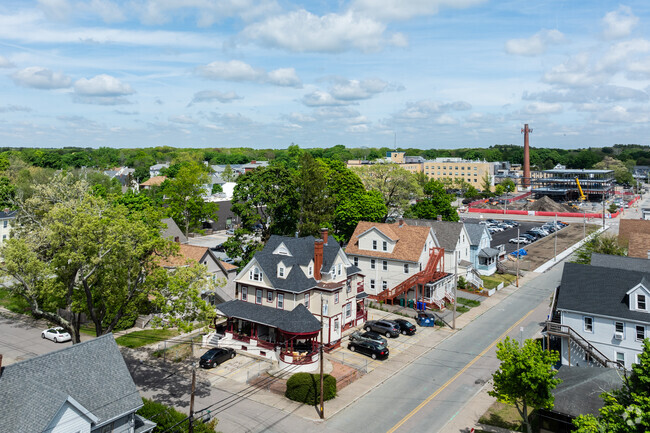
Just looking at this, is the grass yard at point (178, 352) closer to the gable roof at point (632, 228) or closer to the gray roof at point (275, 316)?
the gray roof at point (275, 316)

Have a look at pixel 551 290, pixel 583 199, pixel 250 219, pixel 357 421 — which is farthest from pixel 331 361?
pixel 583 199

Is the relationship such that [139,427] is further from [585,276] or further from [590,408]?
[585,276]

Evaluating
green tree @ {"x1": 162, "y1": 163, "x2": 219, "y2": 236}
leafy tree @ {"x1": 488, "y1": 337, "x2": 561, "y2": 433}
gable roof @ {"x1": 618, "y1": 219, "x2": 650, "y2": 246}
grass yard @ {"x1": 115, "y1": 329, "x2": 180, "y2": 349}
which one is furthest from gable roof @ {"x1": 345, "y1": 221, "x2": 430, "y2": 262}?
gable roof @ {"x1": 618, "y1": 219, "x2": 650, "y2": 246}

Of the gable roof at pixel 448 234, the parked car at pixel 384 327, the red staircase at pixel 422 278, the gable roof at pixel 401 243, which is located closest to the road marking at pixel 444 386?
the parked car at pixel 384 327

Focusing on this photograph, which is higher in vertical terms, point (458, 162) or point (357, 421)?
point (458, 162)

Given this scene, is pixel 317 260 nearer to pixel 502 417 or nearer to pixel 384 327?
pixel 384 327

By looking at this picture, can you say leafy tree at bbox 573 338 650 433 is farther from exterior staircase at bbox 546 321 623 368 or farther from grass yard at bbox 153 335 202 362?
grass yard at bbox 153 335 202 362
